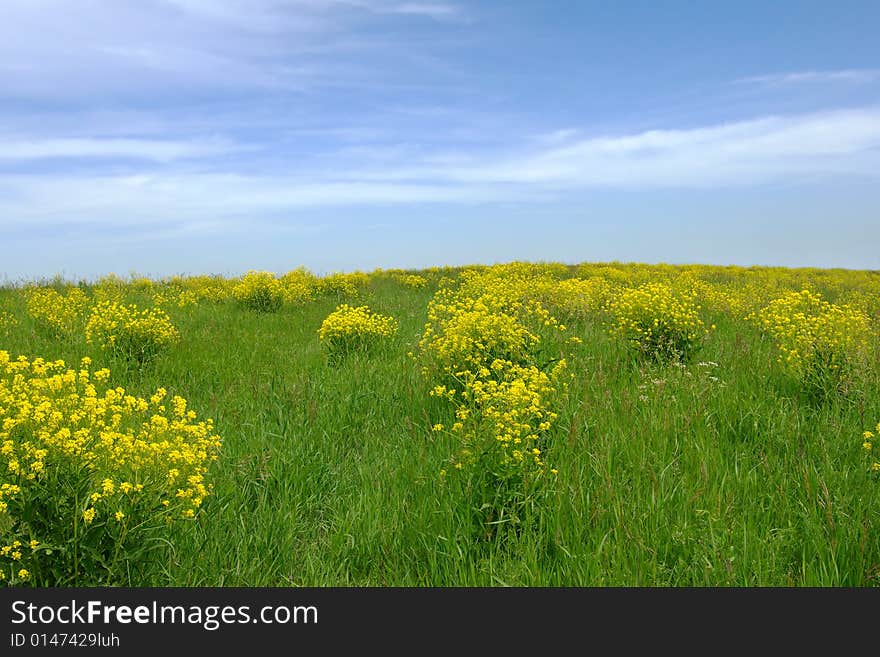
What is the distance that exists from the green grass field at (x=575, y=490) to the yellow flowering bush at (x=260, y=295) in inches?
279

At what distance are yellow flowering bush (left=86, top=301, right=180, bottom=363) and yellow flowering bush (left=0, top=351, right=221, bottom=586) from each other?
474 centimetres

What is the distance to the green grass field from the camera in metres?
3.09

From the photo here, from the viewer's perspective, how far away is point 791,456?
170 inches

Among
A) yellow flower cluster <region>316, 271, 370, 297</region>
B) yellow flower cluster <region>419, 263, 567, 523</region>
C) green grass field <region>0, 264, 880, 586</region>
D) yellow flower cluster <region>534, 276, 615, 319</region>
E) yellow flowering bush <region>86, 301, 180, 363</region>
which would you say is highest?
yellow flower cluster <region>316, 271, 370, 297</region>

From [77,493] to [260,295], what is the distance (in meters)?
11.2

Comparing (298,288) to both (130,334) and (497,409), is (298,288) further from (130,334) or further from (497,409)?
(497,409)

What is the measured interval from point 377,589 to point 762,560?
1997 millimetres

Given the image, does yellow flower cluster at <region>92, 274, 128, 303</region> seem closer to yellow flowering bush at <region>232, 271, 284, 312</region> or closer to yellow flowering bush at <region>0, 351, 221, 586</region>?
yellow flowering bush at <region>232, 271, 284, 312</region>

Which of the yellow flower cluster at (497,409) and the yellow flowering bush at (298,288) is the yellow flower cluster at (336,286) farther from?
the yellow flower cluster at (497,409)

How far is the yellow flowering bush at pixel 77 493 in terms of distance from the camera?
280 centimetres

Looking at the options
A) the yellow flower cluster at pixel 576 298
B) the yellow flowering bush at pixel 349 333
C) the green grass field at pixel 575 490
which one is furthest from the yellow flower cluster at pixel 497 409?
the yellow flower cluster at pixel 576 298

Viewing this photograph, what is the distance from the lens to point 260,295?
1370 cm

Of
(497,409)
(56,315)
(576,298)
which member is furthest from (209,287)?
(497,409)

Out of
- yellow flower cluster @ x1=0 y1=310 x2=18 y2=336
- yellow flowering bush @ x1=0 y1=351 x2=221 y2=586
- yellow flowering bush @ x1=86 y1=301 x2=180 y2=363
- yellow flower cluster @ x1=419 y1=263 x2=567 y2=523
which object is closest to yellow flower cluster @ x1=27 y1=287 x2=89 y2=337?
yellow flower cluster @ x1=0 y1=310 x2=18 y2=336
